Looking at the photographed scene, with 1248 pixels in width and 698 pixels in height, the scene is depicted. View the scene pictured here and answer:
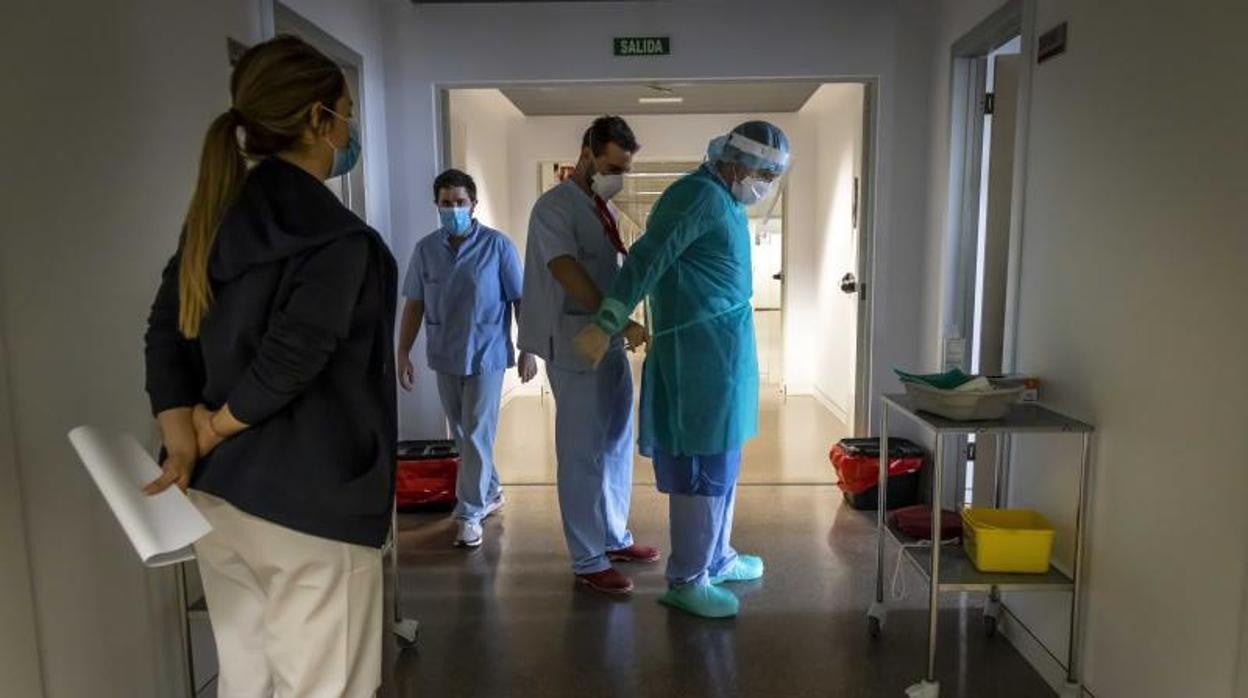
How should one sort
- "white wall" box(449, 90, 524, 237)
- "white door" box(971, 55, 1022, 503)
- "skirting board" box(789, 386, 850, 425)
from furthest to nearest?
"skirting board" box(789, 386, 850, 425) → "white wall" box(449, 90, 524, 237) → "white door" box(971, 55, 1022, 503)

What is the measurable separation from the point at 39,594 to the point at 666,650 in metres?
1.51

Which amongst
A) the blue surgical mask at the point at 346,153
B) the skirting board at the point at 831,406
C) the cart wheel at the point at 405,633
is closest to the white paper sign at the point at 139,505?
the blue surgical mask at the point at 346,153

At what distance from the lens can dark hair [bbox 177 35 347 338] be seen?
116 centimetres

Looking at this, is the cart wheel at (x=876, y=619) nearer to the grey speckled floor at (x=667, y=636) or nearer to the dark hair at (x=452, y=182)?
the grey speckled floor at (x=667, y=636)

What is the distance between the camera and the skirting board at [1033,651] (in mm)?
2092

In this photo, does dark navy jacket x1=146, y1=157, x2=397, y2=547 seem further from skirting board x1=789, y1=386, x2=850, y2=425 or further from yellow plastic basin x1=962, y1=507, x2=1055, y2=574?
skirting board x1=789, y1=386, x2=850, y2=425

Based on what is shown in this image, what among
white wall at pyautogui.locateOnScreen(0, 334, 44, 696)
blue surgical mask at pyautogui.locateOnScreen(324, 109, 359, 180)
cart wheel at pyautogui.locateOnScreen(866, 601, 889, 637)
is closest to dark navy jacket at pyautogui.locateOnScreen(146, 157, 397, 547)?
blue surgical mask at pyautogui.locateOnScreen(324, 109, 359, 180)

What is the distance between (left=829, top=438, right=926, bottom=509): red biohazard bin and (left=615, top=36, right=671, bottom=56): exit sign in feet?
6.31

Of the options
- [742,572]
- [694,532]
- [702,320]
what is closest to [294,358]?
[702,320]

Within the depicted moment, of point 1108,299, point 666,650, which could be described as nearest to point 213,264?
point 666,650

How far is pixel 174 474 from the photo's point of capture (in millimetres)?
1163

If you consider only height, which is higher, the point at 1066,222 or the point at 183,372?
the point at 1066,222

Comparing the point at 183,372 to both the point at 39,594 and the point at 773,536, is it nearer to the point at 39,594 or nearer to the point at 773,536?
the point at 39,594

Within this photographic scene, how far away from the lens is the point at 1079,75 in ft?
6.80
